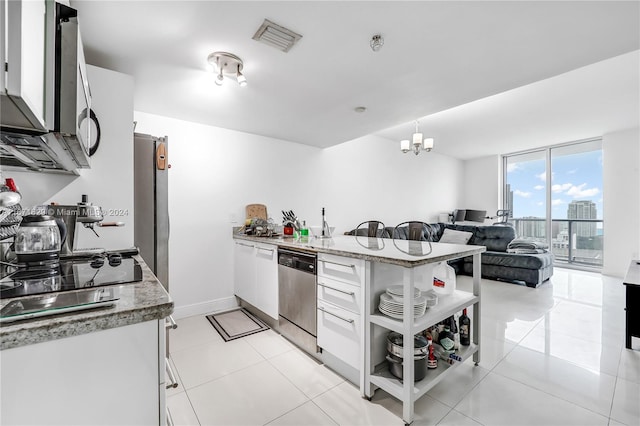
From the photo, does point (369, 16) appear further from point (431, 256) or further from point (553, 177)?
point (553, 177)

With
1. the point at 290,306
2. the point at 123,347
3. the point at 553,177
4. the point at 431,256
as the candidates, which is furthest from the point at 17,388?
the point at 553,177

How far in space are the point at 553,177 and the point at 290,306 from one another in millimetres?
6831

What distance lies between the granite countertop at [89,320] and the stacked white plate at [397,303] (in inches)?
49.3

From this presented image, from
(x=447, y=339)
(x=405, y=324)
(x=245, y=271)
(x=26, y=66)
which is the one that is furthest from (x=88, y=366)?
(x=245, y=271)

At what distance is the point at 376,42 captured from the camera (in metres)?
1.75

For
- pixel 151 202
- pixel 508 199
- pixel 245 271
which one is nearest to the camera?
pixel 151 202

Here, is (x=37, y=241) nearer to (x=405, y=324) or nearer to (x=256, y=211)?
(x=405, y=324)

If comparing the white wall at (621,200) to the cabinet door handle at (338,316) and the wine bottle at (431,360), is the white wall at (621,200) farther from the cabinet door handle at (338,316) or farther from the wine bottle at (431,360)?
the cabinet door handle at (338,316)

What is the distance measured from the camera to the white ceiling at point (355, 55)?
151 cm

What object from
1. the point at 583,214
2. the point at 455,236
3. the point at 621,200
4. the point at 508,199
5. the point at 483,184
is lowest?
the point at 455,236

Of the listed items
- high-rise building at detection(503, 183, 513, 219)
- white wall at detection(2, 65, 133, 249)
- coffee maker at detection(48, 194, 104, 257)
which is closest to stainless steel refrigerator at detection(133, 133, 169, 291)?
white wall at detection(2, 65, 133, 249)

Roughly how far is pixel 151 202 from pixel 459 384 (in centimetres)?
272

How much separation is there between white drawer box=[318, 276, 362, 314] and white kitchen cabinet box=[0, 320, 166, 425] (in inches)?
47.4

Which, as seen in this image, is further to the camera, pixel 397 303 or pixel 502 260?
pixel 502 260
